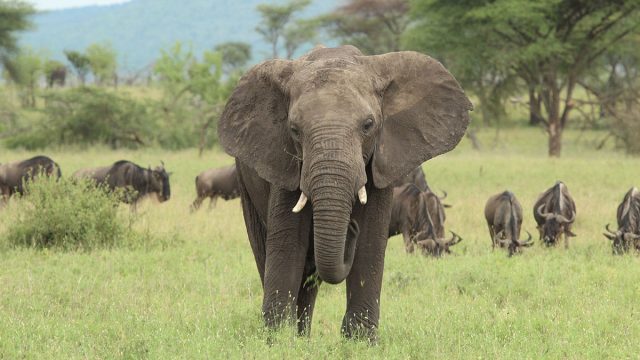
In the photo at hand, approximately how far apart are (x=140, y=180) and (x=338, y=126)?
12413 millimetres

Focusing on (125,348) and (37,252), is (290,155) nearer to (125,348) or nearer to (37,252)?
(125,348)

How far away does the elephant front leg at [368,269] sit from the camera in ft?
18.6

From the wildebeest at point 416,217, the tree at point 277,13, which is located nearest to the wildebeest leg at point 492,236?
the wildebeest at point 416,217

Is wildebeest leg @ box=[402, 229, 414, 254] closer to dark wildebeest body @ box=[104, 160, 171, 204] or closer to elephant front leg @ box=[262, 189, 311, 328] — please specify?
elephant front leg @ box=[262, 189, 311, 328]

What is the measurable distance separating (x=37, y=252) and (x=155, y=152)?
20792 millimetres

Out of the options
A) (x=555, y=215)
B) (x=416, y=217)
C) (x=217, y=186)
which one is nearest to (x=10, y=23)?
(x=217, y=186)

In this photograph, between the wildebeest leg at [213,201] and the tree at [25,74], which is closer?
the wildebeest leg at [213,201]

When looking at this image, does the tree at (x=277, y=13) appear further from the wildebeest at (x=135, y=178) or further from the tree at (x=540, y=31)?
the wildebeest at (x=135, y=178)

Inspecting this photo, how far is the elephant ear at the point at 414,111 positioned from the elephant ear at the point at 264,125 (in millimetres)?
541

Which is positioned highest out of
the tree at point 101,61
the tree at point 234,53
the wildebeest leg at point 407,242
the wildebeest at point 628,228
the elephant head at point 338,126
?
the tree at point 234,53

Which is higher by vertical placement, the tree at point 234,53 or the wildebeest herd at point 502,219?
the tree at point 234,53

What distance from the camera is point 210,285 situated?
865cm

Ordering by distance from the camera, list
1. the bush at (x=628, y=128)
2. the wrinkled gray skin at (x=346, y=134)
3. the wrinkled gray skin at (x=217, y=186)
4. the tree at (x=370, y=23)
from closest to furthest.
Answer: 1. the wrinkled gray skin at (x=346, y=134)
2. the wrinkled gray skin at (x=217, y=186)
3. the bush at (x=628, y=128)
4. the tree at (x=370, y=23)

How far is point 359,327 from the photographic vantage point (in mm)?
5895
